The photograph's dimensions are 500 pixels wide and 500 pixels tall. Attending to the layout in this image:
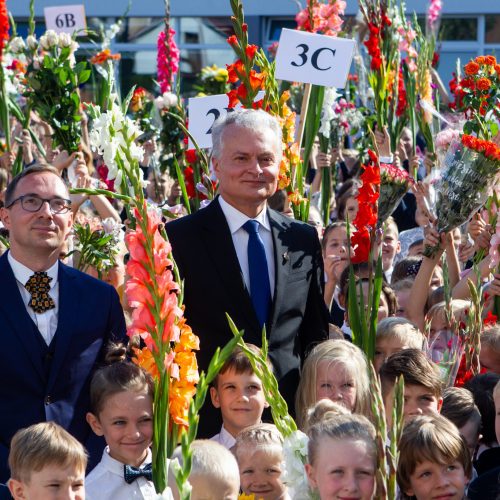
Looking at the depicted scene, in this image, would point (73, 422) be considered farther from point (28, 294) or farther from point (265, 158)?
point (265, 158)

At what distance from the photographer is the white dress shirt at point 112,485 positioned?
3771mm

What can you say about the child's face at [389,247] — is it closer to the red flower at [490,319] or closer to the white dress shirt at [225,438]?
the red flower at [490,319]

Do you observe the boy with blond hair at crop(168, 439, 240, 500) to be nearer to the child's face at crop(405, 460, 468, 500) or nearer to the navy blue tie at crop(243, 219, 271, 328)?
the child's face at crop(405, 460, 468, 500)

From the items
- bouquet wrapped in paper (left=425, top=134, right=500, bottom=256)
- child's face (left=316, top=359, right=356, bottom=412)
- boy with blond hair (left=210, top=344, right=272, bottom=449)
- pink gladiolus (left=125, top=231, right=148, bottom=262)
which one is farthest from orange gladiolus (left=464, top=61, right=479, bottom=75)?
pink gladiolus (left=125, top=231, right=148, bottom=262)

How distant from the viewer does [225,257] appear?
4.24m

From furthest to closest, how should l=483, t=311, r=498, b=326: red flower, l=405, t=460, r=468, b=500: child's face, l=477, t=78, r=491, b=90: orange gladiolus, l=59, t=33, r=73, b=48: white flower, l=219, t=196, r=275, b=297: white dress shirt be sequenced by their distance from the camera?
1. l=477, t=78, r=491, b=90: orange gladiolus
2. l=59, t=33, r=73, b=48: white flower
3. l=483, t=311, r=498, b=326: red flower
4. l=219, t=196, r=275, b=297: white dress shirt
5. l=405, t=460, r=468, b=500: child's face

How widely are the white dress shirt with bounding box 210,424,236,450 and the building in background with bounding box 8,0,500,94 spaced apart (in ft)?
38.7

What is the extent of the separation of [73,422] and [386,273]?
119 inches

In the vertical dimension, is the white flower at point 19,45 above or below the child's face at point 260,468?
above

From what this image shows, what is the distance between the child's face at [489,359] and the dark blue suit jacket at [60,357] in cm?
168

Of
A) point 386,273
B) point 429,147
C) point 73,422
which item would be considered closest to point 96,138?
point 73,422

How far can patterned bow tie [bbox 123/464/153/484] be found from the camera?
377cm

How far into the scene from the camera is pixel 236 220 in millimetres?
4289

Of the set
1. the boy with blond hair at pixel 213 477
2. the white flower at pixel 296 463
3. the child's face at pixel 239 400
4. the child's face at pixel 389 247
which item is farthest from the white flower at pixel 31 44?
the white flower at pixel 296 463
